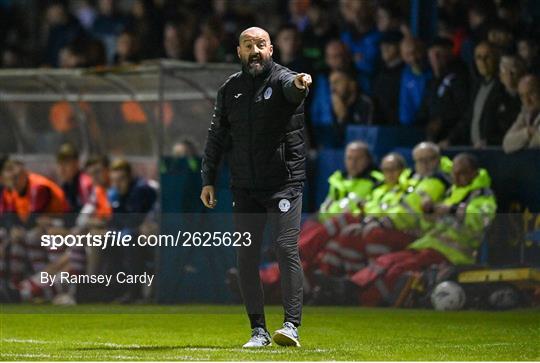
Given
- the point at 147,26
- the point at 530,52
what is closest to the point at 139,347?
the point at 530,52

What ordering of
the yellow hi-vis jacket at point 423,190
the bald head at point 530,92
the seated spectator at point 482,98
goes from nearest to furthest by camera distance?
the bald head at point 530,92 → the yellow hi-vis jacket at point 423,190 → the seated spectator at point 482,98

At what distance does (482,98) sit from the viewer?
15430 mm

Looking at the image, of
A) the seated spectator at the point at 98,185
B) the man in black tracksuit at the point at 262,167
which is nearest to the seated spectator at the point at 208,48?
the seated spectator at the point at 98,185

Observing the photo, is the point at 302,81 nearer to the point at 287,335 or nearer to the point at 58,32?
the point at 287,335

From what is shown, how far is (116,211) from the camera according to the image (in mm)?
16375

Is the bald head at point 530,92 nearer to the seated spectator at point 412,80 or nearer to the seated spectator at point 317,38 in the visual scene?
the seated spectator at point 412,80

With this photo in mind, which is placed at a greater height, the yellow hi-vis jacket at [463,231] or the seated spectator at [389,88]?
the seated spectator at [389,88]

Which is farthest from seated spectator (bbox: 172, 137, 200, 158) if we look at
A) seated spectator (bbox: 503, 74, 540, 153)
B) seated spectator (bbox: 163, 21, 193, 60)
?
seated spectator (bbox: 163, 21, 193, 60)

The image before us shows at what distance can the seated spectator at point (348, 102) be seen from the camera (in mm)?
16812

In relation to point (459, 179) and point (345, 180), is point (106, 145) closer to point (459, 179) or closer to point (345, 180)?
point (345, 180)

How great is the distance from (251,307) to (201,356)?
0.68 m

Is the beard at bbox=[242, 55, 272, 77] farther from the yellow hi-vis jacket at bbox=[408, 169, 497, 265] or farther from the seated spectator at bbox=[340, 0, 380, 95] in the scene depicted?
the seated spectator at bbox=[340, 0, 380, 95]

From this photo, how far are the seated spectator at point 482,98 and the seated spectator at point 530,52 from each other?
315 millimetres

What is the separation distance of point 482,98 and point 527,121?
793 millimetres
